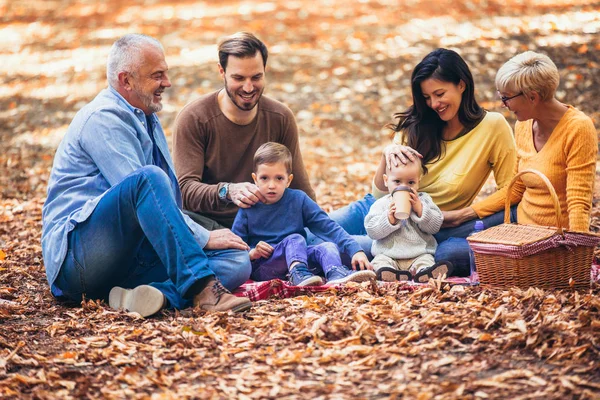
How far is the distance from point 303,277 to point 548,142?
1779 millimetres

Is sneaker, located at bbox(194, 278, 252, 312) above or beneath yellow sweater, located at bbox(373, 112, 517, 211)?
beneath

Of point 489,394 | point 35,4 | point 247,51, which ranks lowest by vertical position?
point 489,394

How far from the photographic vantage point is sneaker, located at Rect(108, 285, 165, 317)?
14.3 ft

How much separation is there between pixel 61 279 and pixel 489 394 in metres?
2.65

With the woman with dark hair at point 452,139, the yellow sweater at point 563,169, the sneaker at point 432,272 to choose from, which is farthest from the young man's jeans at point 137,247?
the yellow sweater at point 563,169

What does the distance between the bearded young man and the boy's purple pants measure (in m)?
0.50

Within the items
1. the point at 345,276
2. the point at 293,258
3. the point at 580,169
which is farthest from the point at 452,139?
the point at 293,258

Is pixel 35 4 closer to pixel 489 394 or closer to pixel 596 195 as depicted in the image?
pixel 596 195

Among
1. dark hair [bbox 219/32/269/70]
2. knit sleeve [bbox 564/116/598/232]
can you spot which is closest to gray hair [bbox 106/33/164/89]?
dark hair [bbox 219/32/269/70]

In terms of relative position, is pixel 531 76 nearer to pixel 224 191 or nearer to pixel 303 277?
pixel 303 277

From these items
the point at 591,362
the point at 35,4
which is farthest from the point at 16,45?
the point at 591,362

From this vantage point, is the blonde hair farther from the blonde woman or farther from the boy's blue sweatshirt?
the boy's blue sweatshirt

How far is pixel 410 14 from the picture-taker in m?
14.9

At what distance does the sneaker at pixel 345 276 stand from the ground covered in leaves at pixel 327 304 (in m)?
0.14
